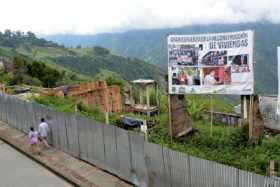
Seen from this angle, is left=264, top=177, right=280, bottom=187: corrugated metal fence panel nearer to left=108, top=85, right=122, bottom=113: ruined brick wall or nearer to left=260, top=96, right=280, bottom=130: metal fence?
left=260, top=96, right=280, bottom=130: metal fence

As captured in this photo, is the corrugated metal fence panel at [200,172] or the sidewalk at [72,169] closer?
the corrugated metal fence panel at [200,172]

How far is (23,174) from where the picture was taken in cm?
1409

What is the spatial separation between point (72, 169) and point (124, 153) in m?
2.76

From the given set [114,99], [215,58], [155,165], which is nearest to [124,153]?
[155,165]

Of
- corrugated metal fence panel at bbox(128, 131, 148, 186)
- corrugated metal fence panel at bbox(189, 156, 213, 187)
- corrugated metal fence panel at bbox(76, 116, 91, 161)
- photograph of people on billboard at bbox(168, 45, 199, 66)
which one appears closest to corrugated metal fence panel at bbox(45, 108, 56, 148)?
corrugated metal fence panel at bbox(76, 116, 91, 161)

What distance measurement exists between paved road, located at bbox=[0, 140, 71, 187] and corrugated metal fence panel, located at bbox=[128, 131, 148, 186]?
8.28 ft

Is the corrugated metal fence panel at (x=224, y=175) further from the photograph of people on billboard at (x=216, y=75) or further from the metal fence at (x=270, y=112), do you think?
the metal fence at (x=270, y=112)

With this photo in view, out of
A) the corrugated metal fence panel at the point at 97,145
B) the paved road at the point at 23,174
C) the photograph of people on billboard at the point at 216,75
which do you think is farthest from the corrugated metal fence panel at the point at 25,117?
the photograph of people on billboard at the point at 216,75

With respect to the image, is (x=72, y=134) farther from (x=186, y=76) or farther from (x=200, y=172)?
(x=200, y=172)

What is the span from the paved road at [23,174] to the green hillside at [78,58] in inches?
4235

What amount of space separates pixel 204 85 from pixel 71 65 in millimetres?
123093

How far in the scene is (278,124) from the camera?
54.4 ft

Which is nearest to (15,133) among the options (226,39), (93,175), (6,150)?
(6,150)

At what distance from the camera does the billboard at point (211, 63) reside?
1175 cm
